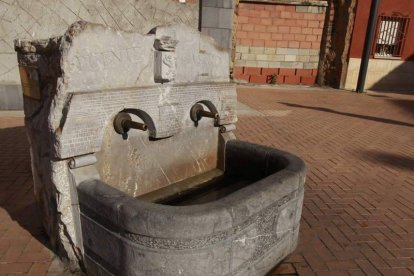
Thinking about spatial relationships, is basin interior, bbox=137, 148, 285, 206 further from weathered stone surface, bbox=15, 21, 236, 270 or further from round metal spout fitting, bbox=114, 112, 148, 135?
round metal spout fitting, bbox=114, 112, 148, 135

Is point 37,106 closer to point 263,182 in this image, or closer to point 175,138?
point 175,138

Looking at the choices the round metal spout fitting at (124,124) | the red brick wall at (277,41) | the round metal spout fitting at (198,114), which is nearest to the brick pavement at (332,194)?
the round metal spout fitting at (124,124)

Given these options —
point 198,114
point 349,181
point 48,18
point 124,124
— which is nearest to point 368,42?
point 349,181

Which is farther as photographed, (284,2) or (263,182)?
(284,2)

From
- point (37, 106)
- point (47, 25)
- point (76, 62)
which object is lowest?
point (37, 106)

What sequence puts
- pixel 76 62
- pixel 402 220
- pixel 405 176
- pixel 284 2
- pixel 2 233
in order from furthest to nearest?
1. pixel 284 2
2. pixel 405 176
3. pixel 402 220
4. pixel 2 233
5. pixel 76 62

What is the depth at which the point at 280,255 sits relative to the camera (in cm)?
274

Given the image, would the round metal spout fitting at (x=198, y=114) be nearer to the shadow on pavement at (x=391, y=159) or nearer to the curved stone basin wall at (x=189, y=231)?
the curved stone basin wall at (x=189, y=231)

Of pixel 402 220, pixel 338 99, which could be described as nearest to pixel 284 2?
pixel 338 99

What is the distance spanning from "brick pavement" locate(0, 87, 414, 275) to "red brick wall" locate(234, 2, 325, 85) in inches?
212

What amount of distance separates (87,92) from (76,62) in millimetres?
212

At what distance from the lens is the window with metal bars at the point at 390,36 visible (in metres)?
14.1

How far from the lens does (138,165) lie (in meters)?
2.91

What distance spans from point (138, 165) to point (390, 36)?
15101mm
